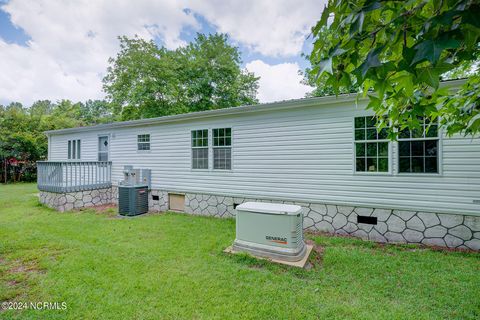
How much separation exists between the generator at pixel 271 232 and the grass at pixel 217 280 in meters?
0.24

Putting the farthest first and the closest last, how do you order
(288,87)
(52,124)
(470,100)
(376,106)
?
(288,87)
(52,124)
(470,100)
(376,106)

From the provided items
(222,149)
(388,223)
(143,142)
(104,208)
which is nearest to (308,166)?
(388,223)

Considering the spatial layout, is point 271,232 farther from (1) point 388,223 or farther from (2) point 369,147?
(2) point 369,147

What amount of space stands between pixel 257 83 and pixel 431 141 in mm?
15577

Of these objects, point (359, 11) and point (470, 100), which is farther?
point (470, 100)

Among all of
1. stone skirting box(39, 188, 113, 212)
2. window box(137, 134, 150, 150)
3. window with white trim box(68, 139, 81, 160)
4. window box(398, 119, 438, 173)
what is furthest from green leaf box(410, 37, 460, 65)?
window with white trim box(68, 139, 81, 160)

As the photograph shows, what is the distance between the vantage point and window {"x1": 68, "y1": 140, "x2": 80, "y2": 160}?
10.2m

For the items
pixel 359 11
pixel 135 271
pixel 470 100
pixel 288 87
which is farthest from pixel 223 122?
pixel 288 87

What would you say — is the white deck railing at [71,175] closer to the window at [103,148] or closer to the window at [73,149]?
the window at [103,148]

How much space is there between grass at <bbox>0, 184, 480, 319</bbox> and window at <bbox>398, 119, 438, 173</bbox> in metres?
1.55

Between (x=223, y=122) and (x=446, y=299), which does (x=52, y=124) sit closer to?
(x=223, y=122)

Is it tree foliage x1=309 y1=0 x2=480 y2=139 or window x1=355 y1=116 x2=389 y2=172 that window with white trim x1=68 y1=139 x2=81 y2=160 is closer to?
window x1=355 y1=116 x2=389 y2=172

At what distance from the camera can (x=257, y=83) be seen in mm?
18562

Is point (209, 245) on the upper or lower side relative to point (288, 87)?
lower
